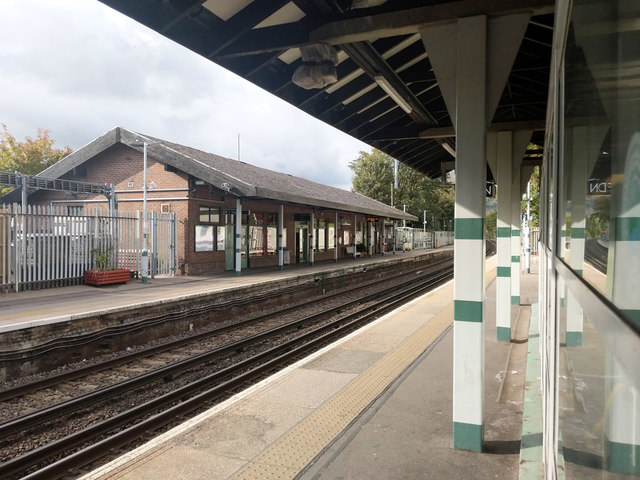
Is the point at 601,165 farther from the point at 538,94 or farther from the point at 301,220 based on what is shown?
the point at 301,220

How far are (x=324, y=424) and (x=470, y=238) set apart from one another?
217 cm

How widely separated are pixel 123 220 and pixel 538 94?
12832 millimetres

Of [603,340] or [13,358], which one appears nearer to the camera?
[603,340]

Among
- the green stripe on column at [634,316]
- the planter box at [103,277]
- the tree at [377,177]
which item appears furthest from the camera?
the tree at [377,177]

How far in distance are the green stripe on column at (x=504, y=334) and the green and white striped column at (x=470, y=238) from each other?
424 centimetres

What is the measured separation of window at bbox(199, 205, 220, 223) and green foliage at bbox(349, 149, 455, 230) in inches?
1514

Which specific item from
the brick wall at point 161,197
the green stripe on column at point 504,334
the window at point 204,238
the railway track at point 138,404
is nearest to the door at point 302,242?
the brick wall at point 161,197

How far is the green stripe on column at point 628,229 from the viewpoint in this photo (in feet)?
2.26

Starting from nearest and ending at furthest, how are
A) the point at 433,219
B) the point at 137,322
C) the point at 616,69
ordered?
1. the point at 616,69
2. the point at 137,322
3. the point at 433,219

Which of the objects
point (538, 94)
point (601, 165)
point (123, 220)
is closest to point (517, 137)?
point (538, 94)

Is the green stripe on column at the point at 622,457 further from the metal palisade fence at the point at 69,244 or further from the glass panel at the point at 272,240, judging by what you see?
the glass panel at the point at 272,240

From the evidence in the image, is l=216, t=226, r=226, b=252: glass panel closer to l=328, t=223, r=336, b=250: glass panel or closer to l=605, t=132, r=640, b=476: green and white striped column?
l=328, t=223, r=336, b=250: glass panel

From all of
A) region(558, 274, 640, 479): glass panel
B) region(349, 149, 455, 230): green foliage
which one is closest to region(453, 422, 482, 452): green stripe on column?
region(558, 274, 640, 479): glass panel

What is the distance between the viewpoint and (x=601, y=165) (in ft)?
3.13
